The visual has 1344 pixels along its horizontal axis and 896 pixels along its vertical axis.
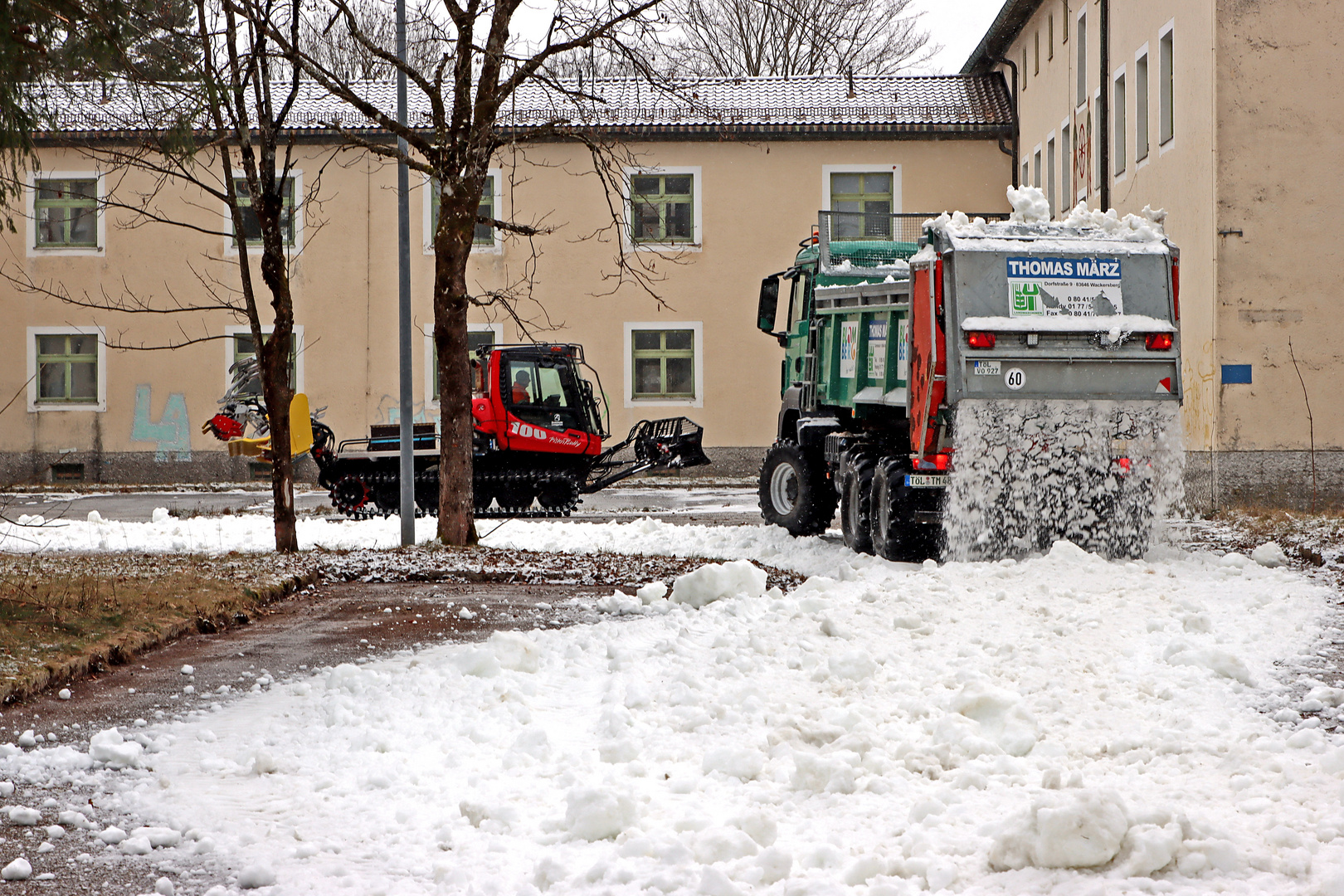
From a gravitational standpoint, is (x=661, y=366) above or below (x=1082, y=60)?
below

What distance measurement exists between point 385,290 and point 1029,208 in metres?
18.5

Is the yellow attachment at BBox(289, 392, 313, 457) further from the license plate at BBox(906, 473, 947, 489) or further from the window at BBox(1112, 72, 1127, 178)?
the window at BBox(1112, 72, 1127, 178)

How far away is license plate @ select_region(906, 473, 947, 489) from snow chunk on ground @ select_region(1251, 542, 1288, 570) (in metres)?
2.54

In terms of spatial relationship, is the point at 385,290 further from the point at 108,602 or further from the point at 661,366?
the point at 108,602

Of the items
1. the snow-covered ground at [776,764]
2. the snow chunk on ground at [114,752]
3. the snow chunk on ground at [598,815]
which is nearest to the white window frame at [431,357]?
the snow-covered ground at [776,764]

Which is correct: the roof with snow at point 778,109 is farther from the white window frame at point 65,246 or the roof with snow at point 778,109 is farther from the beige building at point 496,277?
the white window frame at point 65,246


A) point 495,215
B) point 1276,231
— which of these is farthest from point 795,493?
point 495,215

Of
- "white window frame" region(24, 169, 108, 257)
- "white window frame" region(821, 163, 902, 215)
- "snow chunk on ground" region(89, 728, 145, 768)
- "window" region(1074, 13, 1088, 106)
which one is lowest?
"snow chunk on ground" region(89, 728, 145, 768)

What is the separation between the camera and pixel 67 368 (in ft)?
96.7

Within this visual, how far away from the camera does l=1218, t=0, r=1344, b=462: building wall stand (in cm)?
1830

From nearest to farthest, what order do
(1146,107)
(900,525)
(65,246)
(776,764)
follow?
(776,764), (900,525), (1146,107), (65,246)

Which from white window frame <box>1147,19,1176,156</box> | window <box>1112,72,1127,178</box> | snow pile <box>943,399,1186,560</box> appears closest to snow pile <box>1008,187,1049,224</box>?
snow pile <box>943,399,1186,560</box>

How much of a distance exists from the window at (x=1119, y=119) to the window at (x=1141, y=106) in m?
Result: 0.88

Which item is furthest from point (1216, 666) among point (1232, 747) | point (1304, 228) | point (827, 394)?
point (1304, 228)
